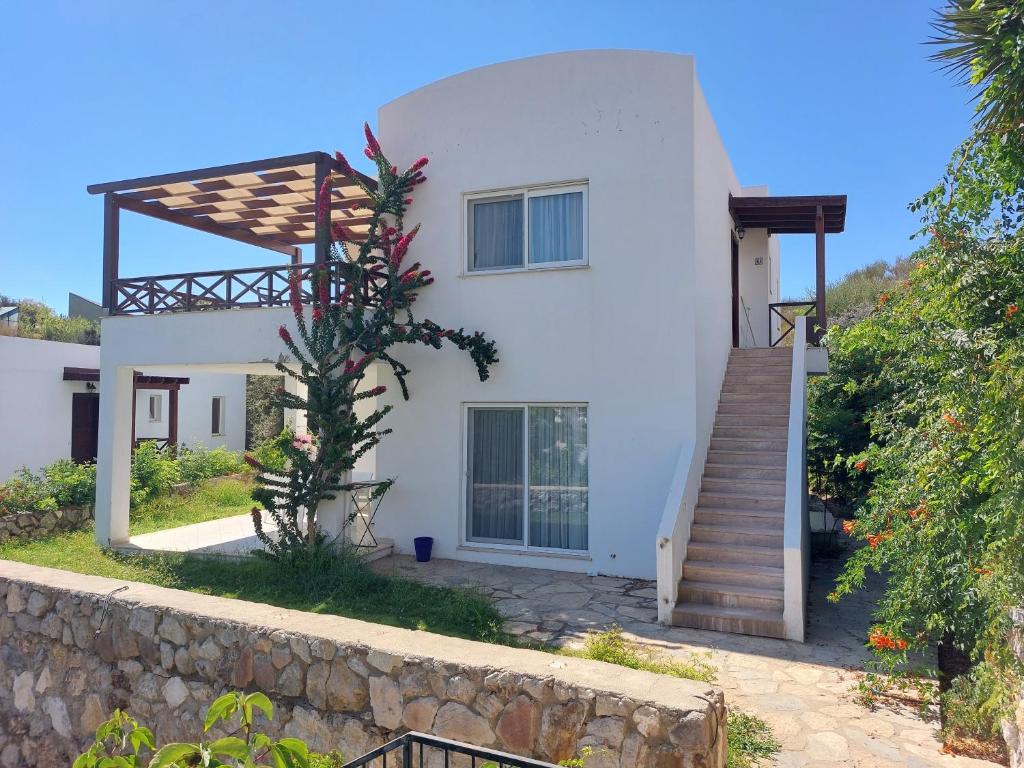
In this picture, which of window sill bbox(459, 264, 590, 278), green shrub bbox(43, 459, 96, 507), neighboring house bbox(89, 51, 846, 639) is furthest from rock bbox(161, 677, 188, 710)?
green shrub bbox(43, 459, 96, 507)

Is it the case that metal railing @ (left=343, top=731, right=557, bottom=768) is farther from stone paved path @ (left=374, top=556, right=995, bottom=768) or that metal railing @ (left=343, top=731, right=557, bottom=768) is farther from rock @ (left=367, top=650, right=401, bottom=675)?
stone paved path @ (left=374, top=556, right=995, bottom=768)

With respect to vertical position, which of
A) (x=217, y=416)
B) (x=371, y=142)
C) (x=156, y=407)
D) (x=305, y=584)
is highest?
(x=371, y=142)

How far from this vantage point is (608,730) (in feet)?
12.4

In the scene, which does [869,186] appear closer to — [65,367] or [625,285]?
[625,285]

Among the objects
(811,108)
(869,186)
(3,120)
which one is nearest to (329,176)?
(3,120)

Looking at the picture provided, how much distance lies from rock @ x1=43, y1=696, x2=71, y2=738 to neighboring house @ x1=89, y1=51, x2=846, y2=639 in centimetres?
399

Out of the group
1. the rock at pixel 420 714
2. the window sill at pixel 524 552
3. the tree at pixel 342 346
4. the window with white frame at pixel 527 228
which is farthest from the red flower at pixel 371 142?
the rock at pixel 420 714

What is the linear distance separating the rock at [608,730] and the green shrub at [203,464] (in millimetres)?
14556

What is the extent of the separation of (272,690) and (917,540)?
17.0 feet

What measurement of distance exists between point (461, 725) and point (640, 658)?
256cm

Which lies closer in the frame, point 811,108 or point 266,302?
point 266,302

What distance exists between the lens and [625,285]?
31.9 ft

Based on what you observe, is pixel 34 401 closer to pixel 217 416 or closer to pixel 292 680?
pixel 217 416

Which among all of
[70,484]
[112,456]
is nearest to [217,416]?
[70,484]
